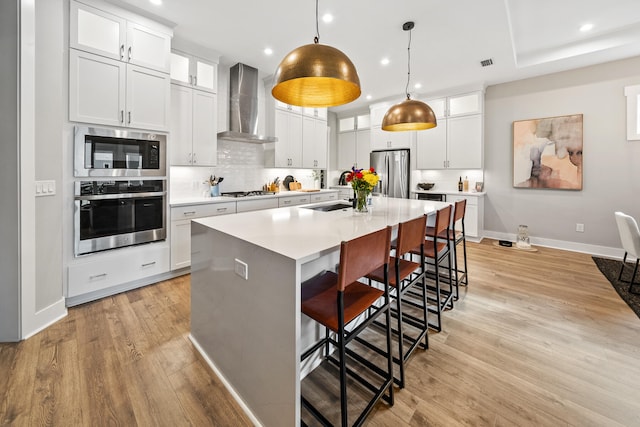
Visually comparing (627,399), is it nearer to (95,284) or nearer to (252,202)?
(252,202)

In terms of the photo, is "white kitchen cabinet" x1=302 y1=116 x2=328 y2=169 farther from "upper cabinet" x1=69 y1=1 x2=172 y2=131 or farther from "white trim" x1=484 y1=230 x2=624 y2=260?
"white trim" x1=484 y1=230 x2=624 y2=260

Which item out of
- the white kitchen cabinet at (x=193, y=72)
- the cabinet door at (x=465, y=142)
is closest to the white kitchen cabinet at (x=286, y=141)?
the white kitchen cabinet at (x=193, y=72)

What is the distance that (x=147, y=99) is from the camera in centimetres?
296

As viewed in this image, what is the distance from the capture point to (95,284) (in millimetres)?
2684

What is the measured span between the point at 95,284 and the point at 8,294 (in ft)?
2.16

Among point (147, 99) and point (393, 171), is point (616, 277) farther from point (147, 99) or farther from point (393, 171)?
point (147, 99)

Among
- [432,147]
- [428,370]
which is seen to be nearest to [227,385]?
[428,370]

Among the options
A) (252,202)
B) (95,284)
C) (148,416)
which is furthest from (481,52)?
(95,284)

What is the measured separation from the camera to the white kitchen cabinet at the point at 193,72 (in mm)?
3547

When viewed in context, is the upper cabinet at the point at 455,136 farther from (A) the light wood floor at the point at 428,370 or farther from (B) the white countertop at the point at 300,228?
(B) the white countertop at the point at 300,228

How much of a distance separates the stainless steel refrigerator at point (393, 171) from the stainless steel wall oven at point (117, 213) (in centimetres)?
420

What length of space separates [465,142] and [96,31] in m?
5.58

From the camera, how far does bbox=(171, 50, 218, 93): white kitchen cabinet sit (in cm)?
355

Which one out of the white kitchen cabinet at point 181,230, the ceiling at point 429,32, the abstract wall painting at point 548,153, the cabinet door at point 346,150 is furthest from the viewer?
the cabinet door at point 346,150
